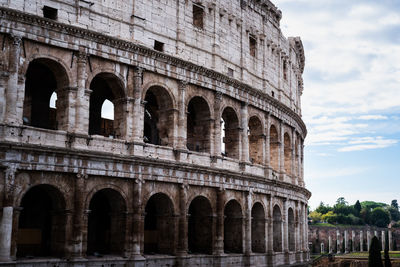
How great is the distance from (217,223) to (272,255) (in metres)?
5.48

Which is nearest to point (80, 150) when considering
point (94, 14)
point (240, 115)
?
point (94, 14)

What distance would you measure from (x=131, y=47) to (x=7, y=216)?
882cm

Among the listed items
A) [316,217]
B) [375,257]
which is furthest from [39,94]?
[316,217]

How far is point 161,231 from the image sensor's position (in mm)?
24578

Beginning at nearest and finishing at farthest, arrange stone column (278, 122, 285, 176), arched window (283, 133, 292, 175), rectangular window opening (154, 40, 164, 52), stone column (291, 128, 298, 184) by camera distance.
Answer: rectangular window opening (154, 40, 164, 52) → stone column (278, 122, 285, 176) → stone column (291, 128, 298, 184) → arched window (283, 133, 292, 175)

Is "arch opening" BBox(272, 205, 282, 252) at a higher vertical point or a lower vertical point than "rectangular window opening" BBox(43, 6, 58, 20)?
lower

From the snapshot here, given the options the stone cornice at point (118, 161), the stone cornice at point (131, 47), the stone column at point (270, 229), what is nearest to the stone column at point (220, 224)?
the stone cornice at point (118, 161)

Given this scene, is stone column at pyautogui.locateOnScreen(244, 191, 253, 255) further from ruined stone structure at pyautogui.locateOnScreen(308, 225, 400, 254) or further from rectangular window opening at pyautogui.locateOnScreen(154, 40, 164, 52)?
ruined stone structure at pyautogui.locateOnScreen(308, 225, 400, 254)

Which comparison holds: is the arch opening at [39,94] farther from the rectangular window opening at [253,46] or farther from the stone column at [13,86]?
the rectangular window opening at [253,46]

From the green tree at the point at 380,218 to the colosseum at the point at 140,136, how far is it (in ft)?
303

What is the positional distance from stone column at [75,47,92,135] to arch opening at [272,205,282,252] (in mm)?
15517

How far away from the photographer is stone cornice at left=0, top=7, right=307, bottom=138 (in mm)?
19859

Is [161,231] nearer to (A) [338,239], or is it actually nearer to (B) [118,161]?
(B) [118,161]

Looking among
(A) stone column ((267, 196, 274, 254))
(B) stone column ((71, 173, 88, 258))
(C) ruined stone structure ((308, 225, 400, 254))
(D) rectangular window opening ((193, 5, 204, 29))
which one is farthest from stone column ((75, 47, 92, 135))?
(C) ruined stone structure ((308, 225, 400, 254))
